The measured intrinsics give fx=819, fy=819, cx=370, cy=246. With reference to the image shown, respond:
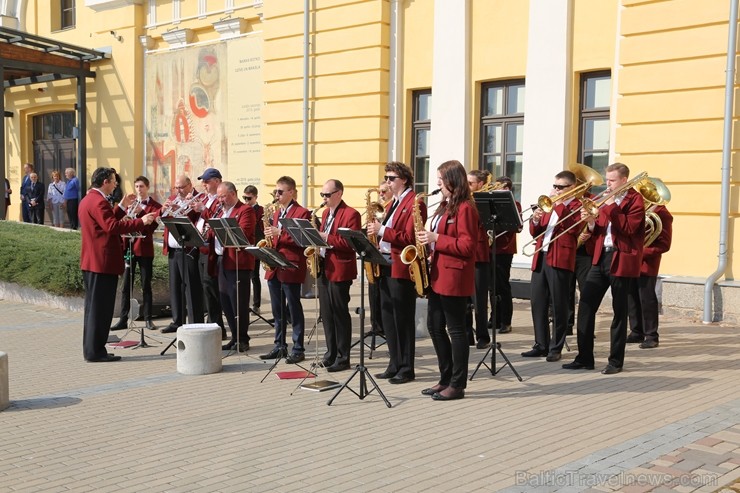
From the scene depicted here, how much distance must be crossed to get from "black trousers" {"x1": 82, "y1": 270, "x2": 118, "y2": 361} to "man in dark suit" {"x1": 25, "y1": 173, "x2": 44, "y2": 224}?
1451 centimetres

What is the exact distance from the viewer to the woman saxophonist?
273 inches

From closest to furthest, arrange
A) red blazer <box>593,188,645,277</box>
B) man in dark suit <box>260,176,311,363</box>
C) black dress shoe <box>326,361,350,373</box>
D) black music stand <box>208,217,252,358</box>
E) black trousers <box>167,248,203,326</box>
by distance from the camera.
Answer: red blazer <box>593,188,645,277</box>
black dress shoe <box>326,361,350,373</box>
black music stand <box>208,217,252,358</box>
man in dark suit <box>260,176,311,363</box>
black trousers <box>167,248,203,326</box>

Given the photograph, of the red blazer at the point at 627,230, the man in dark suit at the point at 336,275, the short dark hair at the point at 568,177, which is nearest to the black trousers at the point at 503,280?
the short dark hair at the point at 568,177

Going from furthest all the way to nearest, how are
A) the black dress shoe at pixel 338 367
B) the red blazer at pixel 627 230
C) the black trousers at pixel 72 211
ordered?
1. the black trousers at pixel 72 211
2. the black dress shoe at pixel 338 367
3. the red blazer at pixel 627 230

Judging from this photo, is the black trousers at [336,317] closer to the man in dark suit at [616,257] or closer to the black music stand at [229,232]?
the black music stand at [229,232]

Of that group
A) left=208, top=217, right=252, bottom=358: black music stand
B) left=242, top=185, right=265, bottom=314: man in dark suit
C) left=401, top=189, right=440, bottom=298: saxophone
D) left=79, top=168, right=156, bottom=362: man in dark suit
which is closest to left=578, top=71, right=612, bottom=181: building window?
left=242, top=185, right=265, bottom=314: man in dark suit

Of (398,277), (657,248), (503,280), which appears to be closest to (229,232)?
(398,277)

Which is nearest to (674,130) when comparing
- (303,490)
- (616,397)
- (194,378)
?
(616,397)

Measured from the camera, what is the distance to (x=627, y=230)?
793 centimetres

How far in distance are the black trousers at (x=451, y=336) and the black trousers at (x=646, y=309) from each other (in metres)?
3.24

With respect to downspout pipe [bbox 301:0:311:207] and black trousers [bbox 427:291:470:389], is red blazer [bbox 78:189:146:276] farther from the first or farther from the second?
downspout pipe [bbox 301:0:311:207]

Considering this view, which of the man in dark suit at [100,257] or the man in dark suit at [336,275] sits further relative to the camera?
the man in dark suit at [100,257]

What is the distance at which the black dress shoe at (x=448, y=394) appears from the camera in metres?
7.17

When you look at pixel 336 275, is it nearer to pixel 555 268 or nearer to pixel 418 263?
pixel 418 263
